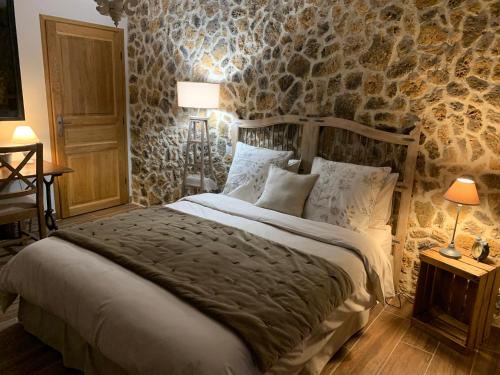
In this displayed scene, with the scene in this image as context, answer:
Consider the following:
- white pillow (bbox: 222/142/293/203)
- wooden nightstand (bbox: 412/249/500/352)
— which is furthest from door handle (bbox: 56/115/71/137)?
wooden nightstand (bbox: 412/249/500/352)

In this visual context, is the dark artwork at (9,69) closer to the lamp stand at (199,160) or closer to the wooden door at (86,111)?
the wooden door at (86,111)

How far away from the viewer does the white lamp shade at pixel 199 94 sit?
358 cm

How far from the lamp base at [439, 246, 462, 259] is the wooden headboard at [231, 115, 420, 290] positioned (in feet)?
1.20

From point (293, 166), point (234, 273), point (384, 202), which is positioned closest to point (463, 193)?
point (384, 202)

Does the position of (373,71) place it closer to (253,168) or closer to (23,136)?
(253,168)

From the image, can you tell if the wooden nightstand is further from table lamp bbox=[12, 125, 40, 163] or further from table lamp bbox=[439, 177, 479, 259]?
table lamp bbox=[12, 125, 40, 163]

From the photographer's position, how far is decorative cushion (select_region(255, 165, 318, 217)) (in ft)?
9.30

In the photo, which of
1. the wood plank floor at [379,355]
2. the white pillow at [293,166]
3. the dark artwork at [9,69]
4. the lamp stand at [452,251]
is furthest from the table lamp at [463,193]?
the dark artwork at [9,69]

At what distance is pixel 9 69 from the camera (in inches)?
145

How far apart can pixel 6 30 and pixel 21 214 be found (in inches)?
70.8

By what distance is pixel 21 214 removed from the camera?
3148 mm

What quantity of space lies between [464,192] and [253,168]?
157cm

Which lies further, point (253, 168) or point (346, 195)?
point (253, 168)

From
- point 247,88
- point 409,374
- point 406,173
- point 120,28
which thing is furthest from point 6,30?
point 409,374
